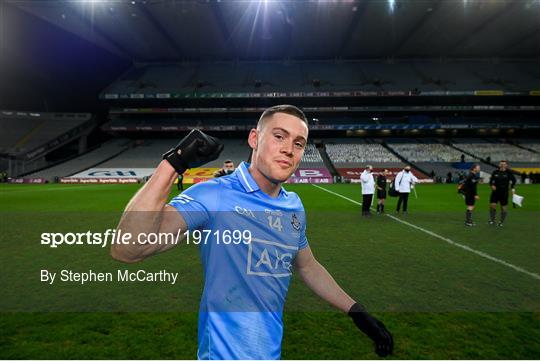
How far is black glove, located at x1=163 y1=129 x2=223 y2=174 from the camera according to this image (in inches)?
52.9

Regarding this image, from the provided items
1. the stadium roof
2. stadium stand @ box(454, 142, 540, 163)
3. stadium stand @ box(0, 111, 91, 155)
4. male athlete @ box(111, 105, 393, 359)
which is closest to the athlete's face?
male athlete @ box(111, 105, 393, 359)

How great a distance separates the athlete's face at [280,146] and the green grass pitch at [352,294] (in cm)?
225

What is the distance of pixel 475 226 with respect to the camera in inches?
390

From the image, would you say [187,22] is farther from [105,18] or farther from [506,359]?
[506,359]

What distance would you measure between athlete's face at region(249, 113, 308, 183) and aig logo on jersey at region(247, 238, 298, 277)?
1.13ft

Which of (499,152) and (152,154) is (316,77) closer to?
(499,152)

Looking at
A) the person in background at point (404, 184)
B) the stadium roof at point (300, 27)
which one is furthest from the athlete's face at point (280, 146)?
the stadium roof at point (300, 27)

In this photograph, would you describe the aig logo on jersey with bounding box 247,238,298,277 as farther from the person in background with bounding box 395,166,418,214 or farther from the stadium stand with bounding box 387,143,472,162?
the stadium stand with bounding box 387,143,472,162

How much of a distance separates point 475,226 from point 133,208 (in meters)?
11.0

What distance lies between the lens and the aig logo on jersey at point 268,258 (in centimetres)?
165

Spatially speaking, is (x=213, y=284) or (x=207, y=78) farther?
(x=207, y=78)

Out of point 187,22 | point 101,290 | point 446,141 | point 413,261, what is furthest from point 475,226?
point 446,141

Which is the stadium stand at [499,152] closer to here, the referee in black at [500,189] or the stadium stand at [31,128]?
the referee in black at [500,189]

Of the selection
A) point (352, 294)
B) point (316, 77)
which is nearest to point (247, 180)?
point (352, 294)
